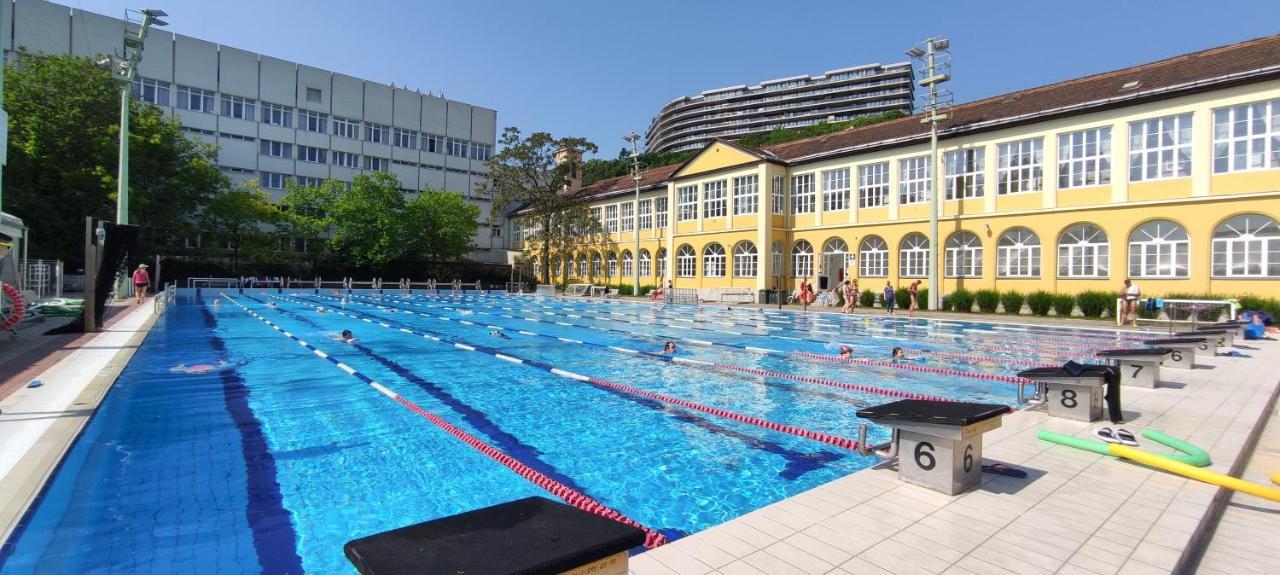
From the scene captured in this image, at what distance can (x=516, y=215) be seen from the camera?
173 ft

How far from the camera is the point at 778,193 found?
31672 mm

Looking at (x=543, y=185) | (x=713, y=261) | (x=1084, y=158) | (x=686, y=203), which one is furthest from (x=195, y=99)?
(x=1084, y=158)

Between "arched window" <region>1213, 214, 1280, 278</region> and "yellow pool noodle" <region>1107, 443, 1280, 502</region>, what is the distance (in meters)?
20.9

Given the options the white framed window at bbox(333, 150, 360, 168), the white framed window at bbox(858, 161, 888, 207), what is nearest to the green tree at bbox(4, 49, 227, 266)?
the white framed window at bbox(333, 150, 360, 168)

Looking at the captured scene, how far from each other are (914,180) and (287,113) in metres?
44.7

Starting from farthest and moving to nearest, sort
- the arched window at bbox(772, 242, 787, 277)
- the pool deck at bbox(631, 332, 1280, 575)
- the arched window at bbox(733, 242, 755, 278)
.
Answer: the arched window at bbox(733, 242, 755, 278), the arched window at bbox(772, 242, 787, 277), the pool deck at bbox(631, 332, 1280, 575)

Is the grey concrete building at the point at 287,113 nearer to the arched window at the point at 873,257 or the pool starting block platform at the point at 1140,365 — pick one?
the arched window at the point at 873,257

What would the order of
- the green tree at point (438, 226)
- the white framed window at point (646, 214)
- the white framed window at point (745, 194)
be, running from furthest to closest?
the green tree at point (438, 226), the white framed window at point (646, 214), the white framed window at point (745, 194)

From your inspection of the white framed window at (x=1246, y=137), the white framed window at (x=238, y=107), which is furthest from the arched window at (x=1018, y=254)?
the white framed window at (x=238, y=107)

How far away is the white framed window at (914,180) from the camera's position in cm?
2634

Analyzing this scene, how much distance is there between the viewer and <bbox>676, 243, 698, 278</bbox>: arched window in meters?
35.8

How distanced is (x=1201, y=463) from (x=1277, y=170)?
21334 mm

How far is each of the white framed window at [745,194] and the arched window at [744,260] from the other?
1920 mm

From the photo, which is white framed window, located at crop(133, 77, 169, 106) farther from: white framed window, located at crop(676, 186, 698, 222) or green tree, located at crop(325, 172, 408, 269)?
white framed window, located at crop(676, 186, 698, 222)
